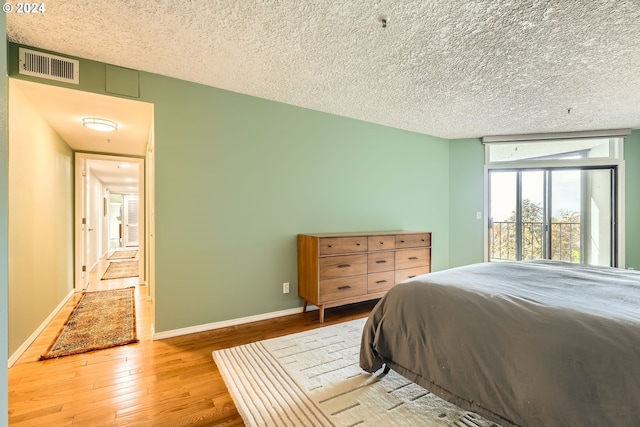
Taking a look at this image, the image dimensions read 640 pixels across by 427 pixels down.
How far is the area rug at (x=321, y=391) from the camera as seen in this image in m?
1.48

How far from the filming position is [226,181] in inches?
111

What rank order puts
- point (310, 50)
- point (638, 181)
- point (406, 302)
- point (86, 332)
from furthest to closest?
point (638, 181) → point (86, 332) → point (310, 50) → point (406, 302)

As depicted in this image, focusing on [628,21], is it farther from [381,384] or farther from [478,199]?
[478,199]

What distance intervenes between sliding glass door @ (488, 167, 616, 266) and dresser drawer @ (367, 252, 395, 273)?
235cm

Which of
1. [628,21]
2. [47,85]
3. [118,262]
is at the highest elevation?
[628,21]

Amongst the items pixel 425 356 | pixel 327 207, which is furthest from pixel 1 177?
pixel 327 207

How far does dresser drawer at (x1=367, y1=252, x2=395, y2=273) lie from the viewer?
3.12m

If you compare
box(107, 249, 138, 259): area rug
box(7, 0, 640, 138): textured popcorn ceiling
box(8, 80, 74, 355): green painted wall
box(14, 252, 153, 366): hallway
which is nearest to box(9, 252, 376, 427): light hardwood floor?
box(14, 252, 153, 366): hallway

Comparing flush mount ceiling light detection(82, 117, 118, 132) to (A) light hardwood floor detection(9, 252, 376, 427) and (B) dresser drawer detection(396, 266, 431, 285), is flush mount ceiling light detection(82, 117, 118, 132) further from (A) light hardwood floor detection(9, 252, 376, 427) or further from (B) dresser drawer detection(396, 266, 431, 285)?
(B) dresser drawer detection(396, 266, 431, 285)

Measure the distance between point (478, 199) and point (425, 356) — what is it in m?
3.80

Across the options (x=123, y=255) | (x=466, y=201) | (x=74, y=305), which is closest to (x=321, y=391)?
→ (x=74, y=305)

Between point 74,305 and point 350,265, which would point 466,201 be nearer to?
point 350,265

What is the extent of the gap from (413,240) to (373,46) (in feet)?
7.31

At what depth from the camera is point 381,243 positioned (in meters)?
3.19
